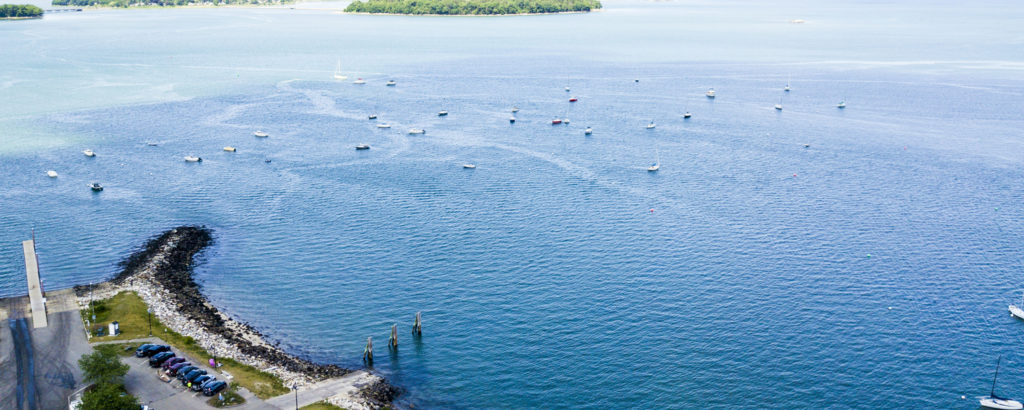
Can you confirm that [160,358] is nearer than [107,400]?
No

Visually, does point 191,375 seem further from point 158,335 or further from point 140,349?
point 158,335

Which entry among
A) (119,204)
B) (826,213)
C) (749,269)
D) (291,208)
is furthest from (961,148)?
→ (119,204)

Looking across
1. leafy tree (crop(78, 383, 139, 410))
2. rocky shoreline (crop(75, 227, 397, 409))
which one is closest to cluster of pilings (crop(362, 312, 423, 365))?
rocky shoreline (crop(75, 227, 397, 409))

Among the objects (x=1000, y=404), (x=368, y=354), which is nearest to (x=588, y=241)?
(x=368, y=354)

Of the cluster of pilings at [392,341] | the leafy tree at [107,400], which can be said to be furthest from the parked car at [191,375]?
the cluster of pilings at [392,341]

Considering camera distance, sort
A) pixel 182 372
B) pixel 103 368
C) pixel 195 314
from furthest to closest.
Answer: pixel 195 314 < pixel 182 372 < pixel 103 368

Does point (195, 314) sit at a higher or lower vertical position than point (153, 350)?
lower
